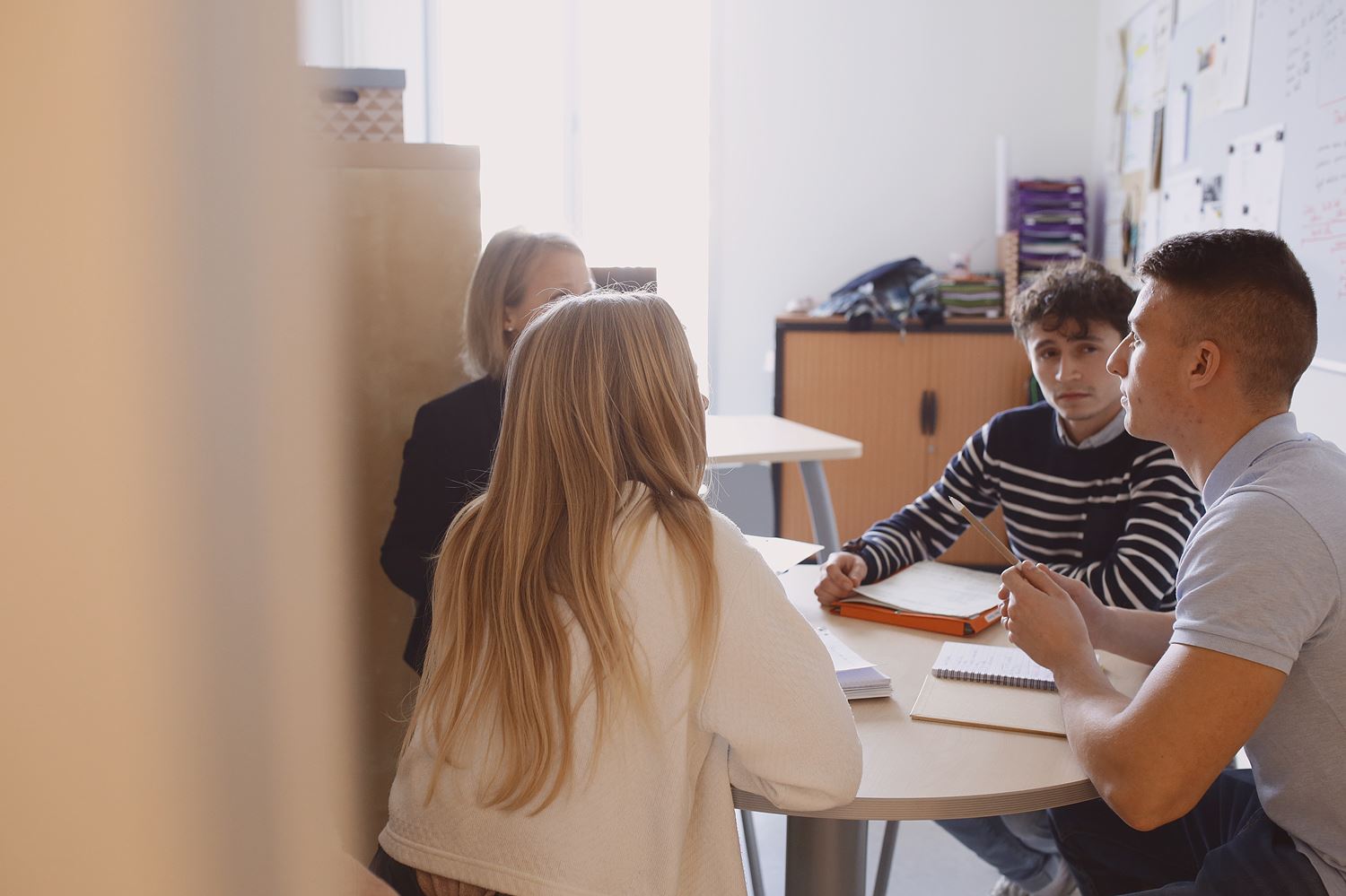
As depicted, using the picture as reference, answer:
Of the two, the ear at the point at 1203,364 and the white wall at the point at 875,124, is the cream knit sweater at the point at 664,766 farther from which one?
the white wall at the point at 875,124

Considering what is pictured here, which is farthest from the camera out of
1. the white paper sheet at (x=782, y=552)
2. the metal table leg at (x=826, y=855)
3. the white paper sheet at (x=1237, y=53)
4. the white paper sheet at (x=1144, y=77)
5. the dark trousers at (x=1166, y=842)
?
the white paper sheet at (x=1144, y=77)

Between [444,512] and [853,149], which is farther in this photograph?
[853,149]

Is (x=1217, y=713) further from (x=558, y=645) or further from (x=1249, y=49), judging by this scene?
(x=1249, y=49)

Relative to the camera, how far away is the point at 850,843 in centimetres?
116

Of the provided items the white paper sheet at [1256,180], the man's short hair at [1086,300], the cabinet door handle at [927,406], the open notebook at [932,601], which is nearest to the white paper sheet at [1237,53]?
the white paper sheet at [1256,180]

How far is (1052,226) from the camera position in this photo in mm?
3859

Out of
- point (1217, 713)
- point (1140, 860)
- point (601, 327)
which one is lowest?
point (1140, 860)

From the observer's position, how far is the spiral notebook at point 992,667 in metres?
1.21

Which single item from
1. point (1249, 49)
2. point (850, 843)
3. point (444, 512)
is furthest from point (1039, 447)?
point (1249, 49)

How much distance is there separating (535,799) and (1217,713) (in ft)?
1.89

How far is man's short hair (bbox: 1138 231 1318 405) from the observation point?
1.05 metres

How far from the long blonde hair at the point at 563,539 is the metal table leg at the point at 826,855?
0.30m

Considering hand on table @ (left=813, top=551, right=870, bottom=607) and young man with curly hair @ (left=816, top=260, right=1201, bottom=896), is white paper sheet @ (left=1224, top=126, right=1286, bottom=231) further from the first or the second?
hand on table @ (left=813, top=551, right=870, bottom=607)

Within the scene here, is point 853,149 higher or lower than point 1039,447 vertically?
higher
